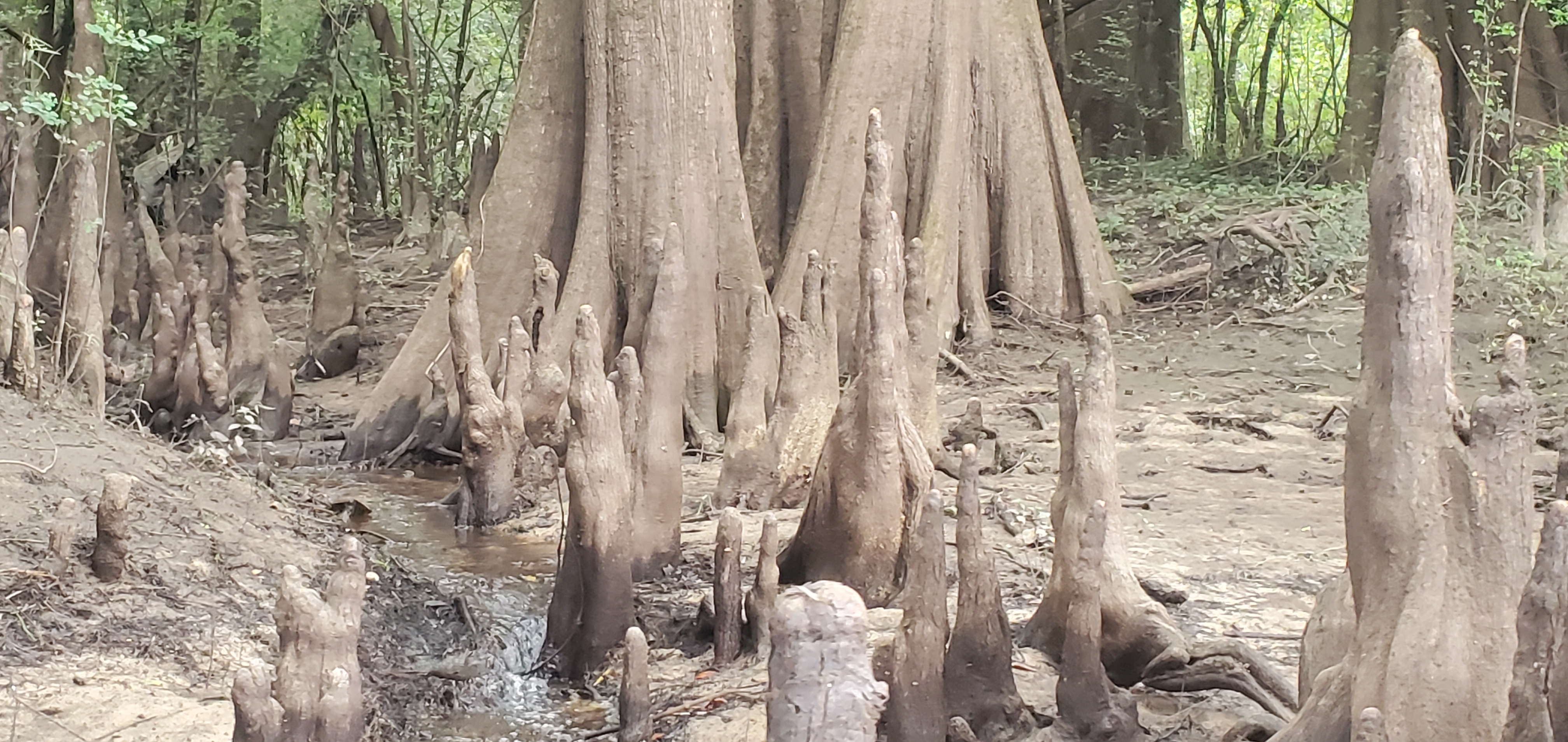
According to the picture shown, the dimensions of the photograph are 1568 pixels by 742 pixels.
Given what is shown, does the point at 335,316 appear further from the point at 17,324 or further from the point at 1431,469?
the point at 1431,469

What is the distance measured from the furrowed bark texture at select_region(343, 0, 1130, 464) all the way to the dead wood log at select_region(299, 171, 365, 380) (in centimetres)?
140

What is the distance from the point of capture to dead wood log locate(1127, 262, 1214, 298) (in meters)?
10.5

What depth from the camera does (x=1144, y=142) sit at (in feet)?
52.3

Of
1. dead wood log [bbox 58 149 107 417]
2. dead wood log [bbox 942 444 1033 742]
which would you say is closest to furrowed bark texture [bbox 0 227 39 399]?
dead wood log [bbox 58 149 107 417]

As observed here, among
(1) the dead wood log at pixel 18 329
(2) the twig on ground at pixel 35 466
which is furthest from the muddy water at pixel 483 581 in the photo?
(1) the dead wood log at pixel 18 329

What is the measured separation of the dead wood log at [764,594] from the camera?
169 inches

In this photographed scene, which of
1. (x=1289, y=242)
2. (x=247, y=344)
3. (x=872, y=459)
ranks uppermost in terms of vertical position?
(x=1289, y=242)

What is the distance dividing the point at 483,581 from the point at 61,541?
1611 mm

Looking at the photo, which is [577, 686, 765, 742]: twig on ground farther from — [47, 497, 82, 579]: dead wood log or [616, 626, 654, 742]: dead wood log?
[47, 497, 82, 579]: dead wood log

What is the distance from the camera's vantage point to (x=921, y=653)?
3.54 m

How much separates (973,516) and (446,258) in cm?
1001

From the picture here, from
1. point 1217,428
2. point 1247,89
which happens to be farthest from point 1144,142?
point 1217,428

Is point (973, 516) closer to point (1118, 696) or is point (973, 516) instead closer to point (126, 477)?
point (1118, 696)

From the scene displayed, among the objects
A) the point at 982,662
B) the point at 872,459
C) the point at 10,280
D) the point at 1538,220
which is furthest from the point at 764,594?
the point at 1538,220
